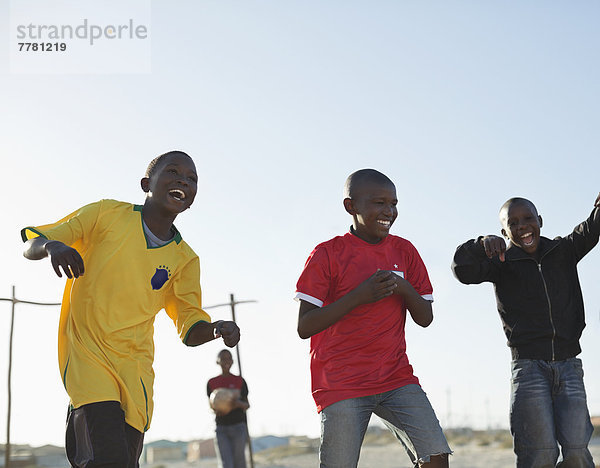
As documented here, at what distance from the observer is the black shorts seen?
3.91 m

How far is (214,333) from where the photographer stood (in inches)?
169

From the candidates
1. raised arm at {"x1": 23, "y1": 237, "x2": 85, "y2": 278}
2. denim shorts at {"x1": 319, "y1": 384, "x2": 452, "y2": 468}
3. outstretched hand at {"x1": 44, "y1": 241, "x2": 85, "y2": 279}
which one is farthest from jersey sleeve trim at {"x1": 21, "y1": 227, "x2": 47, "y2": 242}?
denim shorts at {"x1": 319, "y1": 384, "x2": 452, "y2": 468}

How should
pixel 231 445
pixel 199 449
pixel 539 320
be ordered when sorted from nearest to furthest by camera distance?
pixel 539 320
pixel 231 445
pixel 199 449

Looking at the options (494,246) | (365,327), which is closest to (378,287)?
(365,327)

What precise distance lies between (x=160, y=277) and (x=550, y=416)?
265cm

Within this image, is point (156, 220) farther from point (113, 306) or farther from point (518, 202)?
point (518, 202)

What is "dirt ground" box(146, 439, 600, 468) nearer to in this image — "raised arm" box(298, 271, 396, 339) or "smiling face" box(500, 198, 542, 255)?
"smiling face" box(500, 198, 542, 255)

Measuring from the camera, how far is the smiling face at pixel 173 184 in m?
4.60

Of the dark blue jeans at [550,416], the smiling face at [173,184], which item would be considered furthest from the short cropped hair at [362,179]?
the dark blue jeans at [550,416]

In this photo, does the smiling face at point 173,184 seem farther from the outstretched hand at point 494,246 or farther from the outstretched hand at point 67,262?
the outstretched hand at point 494,246

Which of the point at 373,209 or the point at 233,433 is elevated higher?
the point at 373,209

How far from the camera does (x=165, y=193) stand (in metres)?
4.60

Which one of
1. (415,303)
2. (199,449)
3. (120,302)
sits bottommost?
(199,449)

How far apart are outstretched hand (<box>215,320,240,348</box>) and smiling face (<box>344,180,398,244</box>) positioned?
3.56 ft
